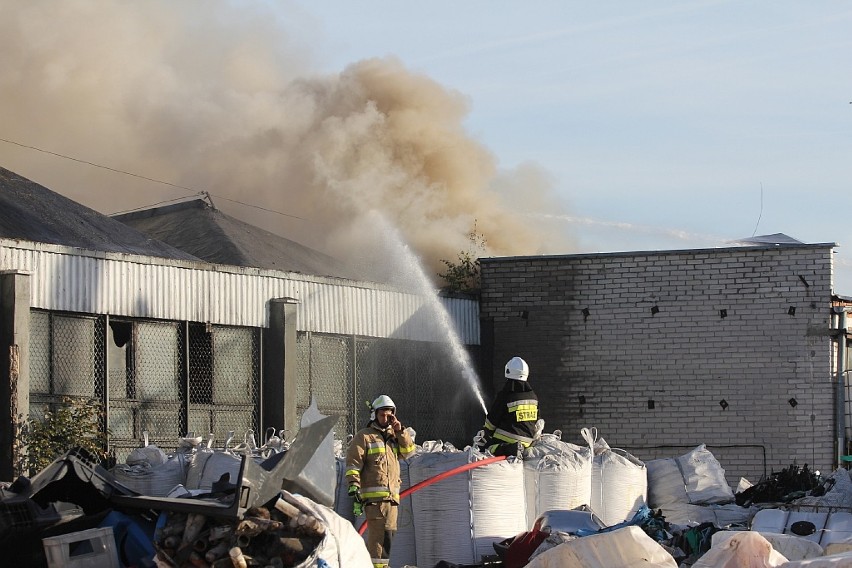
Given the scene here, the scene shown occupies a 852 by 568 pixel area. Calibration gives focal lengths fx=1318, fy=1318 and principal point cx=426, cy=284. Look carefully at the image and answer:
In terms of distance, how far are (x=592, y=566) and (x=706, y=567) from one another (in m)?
0.65

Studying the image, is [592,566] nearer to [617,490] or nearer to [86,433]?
[617,490]

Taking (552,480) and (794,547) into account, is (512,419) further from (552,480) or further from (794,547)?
(794,547)

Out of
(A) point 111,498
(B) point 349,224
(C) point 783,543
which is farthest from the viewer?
(B) point 349,224

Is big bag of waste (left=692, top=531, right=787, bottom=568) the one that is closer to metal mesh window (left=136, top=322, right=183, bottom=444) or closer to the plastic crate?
the plastic crate

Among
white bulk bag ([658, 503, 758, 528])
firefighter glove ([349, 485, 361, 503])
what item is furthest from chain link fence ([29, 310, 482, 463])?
white bulk bag ([658, 503, 758, 528])

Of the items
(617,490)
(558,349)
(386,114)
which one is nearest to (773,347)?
(558,349)

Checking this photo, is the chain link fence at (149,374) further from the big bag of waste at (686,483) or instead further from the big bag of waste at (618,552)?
the big bag of waste at (618,552)

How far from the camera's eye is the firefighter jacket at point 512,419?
12062 mm

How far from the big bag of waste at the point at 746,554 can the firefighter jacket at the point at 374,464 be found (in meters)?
3.09

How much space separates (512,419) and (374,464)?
8.10ft

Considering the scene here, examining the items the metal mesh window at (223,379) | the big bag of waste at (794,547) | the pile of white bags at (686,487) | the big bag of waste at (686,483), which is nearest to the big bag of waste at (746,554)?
the big bag of waste at (794,547)

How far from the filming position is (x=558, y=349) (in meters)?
19.1

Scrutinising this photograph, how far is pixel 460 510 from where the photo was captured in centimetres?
1105

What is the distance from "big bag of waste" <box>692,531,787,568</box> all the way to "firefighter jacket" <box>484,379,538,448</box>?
4548 mm
